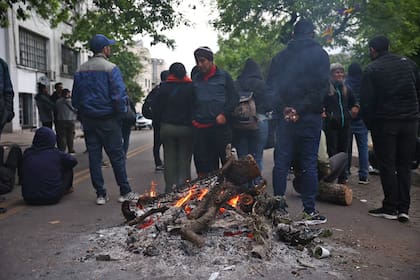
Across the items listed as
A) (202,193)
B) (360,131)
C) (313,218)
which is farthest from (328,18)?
(202,193)

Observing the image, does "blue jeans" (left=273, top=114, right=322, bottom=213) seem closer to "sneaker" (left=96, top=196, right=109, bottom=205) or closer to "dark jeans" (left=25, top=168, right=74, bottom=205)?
"sneaker" (left=96, top=196, right=109, bottom=205)

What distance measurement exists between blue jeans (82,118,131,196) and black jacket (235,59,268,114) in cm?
193

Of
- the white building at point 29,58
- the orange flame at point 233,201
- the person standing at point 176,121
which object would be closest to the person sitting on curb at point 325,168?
the person standing at point 176,121

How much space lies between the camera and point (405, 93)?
5.39 metres

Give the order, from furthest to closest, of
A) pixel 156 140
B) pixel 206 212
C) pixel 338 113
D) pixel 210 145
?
pixel 156 140 → pixel 338 113 → pixel 210 145 → pixel 206 212

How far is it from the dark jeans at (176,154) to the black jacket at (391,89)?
2.42 m

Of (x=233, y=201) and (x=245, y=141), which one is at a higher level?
(x=245, y=141)

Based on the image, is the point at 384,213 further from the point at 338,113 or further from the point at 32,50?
the point at 32,50

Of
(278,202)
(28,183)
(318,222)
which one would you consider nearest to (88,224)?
(28,183)

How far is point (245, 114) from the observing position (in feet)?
20.1

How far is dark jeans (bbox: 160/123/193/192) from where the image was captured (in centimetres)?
611

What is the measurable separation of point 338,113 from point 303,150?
242cm

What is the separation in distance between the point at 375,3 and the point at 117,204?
38.1ft

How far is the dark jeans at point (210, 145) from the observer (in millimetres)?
5725
